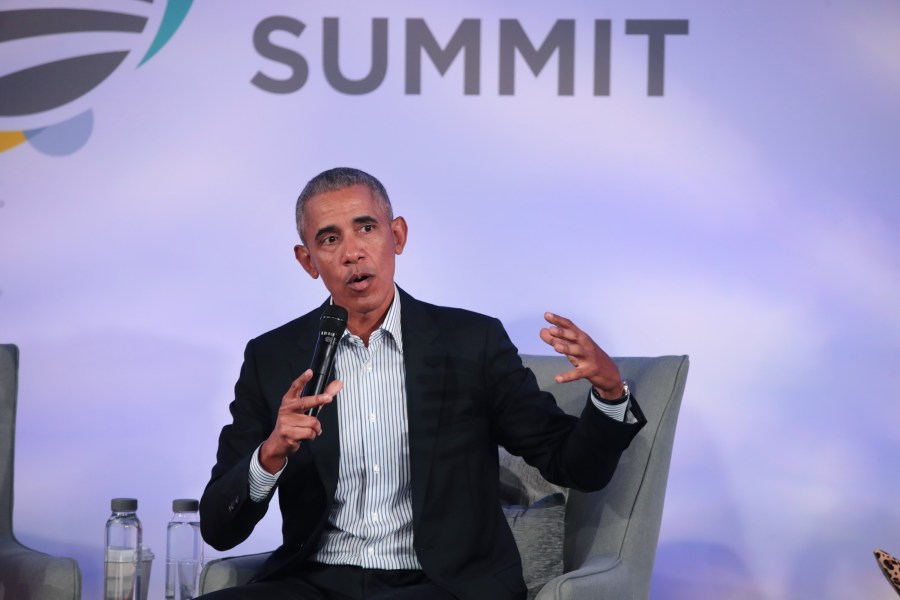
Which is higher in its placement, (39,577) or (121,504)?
(121,504)

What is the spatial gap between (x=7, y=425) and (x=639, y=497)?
1.76 meters

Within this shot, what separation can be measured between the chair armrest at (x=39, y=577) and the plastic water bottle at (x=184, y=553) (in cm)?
104

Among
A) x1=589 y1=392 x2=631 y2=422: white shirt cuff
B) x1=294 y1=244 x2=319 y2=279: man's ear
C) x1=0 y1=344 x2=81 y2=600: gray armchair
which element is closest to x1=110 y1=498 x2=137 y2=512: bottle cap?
x1=0 y1=344 x2=81 y2=600: gray armchair

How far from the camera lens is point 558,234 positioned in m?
3.82

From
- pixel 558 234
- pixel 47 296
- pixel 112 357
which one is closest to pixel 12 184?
pixel 47 296

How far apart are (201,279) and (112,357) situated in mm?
436

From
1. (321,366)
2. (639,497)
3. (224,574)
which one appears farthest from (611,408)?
(224,574)

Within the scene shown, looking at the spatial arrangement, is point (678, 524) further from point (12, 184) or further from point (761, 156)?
point (12, 184)

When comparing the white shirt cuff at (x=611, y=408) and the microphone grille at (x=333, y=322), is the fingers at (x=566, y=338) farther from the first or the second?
the microphone grille at (x=333, y=322)

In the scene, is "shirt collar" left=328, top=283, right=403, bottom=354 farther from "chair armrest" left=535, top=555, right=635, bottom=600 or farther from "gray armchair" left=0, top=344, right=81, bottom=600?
"gray armchair" left=0, top=344, right=81, bottom=600

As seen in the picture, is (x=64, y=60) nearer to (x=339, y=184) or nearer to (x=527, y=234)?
(x=527, y=234)

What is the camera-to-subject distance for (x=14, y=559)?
279 cm

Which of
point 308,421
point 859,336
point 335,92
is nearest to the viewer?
point 308,421

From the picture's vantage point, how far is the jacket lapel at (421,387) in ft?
7.94
